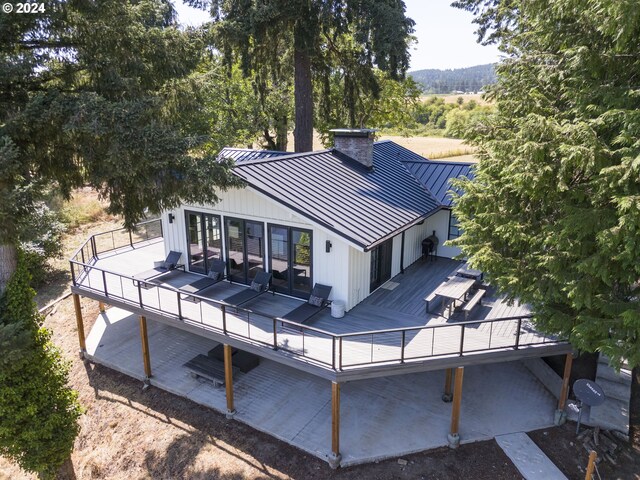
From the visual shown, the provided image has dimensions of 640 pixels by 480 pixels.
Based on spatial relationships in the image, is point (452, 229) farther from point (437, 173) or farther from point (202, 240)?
point (202, 240)

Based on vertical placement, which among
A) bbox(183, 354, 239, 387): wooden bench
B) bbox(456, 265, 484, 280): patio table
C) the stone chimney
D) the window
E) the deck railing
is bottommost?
bbox(183, 354, 239, 387): wooden bench

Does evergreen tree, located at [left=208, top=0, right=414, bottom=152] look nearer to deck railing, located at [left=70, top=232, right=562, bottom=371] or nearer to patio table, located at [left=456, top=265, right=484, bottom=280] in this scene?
patio table, located at [left=456, top=265, right=484, bottom=280]

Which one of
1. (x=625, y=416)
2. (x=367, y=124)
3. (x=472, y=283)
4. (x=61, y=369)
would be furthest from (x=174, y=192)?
(x=367, y=124)

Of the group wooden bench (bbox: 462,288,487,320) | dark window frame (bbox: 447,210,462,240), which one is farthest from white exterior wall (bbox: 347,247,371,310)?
dark window frame (bbox: 447,210,462,240)

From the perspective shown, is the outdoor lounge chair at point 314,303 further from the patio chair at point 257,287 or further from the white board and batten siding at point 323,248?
the patio chair at point 257,287

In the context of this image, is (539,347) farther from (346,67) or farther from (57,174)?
(346,67)

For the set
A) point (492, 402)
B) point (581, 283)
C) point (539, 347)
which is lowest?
point (492, 402)

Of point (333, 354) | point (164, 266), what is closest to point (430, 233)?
point (333, 354)

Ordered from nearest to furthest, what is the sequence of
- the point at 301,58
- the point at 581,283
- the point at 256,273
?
the point at 581,283, the point at 256,273, the point at 301,58
